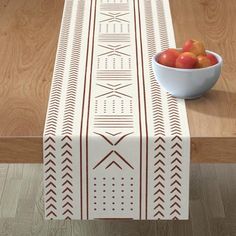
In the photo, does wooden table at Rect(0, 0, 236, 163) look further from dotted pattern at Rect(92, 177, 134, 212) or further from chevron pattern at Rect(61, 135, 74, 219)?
dotted pattern at Rect(92, 177, 134, 212)

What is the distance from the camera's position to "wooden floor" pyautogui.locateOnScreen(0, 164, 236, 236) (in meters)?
2.78

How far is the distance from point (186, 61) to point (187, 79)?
0.16 feet

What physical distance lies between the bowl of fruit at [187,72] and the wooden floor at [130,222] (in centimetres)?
87

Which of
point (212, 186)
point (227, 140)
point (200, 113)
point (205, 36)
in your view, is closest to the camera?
point (227, 140)

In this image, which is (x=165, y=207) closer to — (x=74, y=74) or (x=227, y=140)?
(x=227, y=140)

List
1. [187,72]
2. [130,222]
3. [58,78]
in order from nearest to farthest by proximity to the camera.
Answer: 1. [187,72]
2. [58,78]
3. [130,222]

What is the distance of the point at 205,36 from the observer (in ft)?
8.54

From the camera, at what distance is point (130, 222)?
9.30 feet

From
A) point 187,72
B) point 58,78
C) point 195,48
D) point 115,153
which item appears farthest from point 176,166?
point 58,78

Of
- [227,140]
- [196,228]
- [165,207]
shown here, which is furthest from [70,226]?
[227,140]

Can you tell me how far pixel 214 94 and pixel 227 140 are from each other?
0.27 metres

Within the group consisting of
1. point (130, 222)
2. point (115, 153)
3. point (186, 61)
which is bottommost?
point (130, 222)

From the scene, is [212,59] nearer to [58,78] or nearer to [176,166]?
[176,166]

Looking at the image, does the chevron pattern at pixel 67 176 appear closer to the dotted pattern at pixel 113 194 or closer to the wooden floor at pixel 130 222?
the dotted pattern at pixel 113 194
